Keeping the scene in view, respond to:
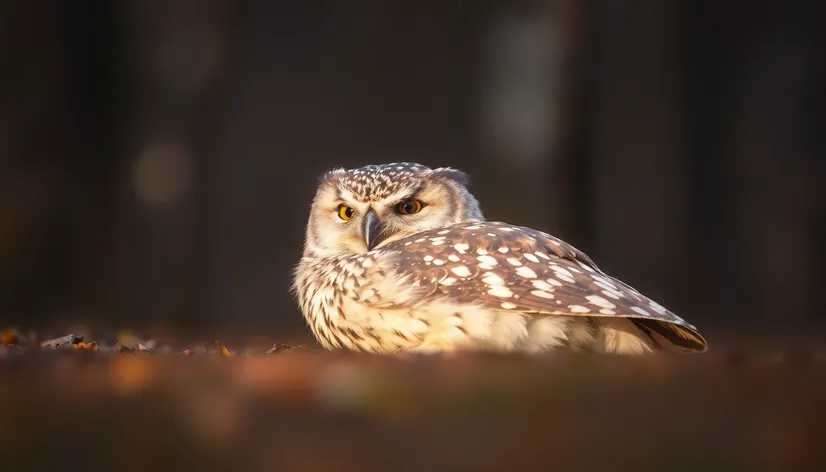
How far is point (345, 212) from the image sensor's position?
1983 millimetres

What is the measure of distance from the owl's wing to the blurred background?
196 cm

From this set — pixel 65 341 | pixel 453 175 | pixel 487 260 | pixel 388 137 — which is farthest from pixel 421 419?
pixel 388 137

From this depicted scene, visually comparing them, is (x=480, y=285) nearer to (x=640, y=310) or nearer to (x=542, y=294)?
(x=542, y=294)

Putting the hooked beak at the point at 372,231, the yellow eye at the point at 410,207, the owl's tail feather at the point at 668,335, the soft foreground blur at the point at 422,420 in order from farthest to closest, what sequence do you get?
1. the yellow eye at the point at 410,207
2. the hooked beak at the point at 372,231
3. the owl's tail feather at the point at 668,335
4. the soft foreground blur at the point at 422,420

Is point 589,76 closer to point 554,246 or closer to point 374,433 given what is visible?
point 554,246

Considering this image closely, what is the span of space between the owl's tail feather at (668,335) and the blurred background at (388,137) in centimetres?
208

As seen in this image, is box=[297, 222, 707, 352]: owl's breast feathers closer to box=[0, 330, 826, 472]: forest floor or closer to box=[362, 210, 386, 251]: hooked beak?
box=[362, 210, 386, 251]: hooked beak

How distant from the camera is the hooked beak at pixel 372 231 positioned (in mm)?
1810

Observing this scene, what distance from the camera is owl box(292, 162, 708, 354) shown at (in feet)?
Answer: 4.33

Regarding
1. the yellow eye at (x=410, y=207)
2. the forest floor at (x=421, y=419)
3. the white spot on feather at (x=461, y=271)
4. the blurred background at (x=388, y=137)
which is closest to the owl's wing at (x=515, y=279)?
the white spot on feather at (x=461, y=271)

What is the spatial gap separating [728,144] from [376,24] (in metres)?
1.73

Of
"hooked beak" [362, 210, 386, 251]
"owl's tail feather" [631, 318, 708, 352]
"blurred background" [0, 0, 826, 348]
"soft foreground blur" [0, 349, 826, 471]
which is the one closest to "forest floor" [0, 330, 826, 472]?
"soft foreground blur" [0, 349, 826, 471]

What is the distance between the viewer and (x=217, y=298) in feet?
12.3

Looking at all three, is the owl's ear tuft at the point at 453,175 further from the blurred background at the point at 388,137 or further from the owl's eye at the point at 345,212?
the blurred background at the point at 388,137
